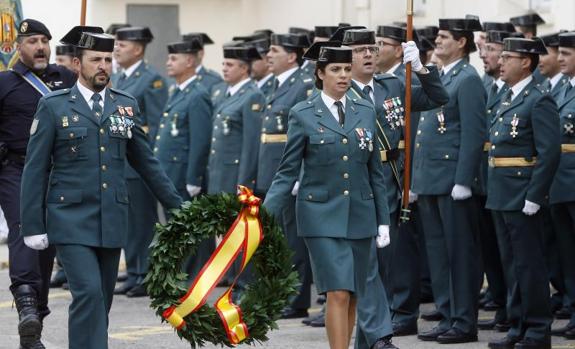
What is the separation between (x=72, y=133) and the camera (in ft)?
30.7

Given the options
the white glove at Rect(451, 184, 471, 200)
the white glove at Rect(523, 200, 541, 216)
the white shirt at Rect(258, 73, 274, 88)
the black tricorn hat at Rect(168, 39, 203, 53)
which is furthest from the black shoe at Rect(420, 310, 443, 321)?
the black tricorn hat at Rect(168, 39, 203, 53)

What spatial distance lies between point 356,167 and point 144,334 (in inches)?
113

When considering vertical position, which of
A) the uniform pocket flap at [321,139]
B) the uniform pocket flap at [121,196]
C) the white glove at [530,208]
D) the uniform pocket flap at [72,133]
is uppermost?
the uniform pocket flap at [72,133]

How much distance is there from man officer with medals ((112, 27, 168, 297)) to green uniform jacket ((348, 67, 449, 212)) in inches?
165

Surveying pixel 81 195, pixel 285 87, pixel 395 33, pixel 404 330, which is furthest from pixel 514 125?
pixel 81 195

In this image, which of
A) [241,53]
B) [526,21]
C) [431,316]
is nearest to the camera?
[431,316]

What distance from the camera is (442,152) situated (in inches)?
458

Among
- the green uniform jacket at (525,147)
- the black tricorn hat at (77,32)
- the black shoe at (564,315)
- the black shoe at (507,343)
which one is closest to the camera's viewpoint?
the black tricorn hat at (77,32)

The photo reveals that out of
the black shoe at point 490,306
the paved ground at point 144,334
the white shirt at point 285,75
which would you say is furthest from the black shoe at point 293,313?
the white shirt at point 285,75

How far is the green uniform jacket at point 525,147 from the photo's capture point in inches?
424

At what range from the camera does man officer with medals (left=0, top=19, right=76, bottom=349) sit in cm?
1046

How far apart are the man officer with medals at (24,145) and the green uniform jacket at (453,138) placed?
2.57m

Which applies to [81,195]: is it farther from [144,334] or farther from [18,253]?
[144,334]

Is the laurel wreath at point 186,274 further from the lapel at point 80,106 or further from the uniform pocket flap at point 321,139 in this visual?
the lapel at point 80,106
